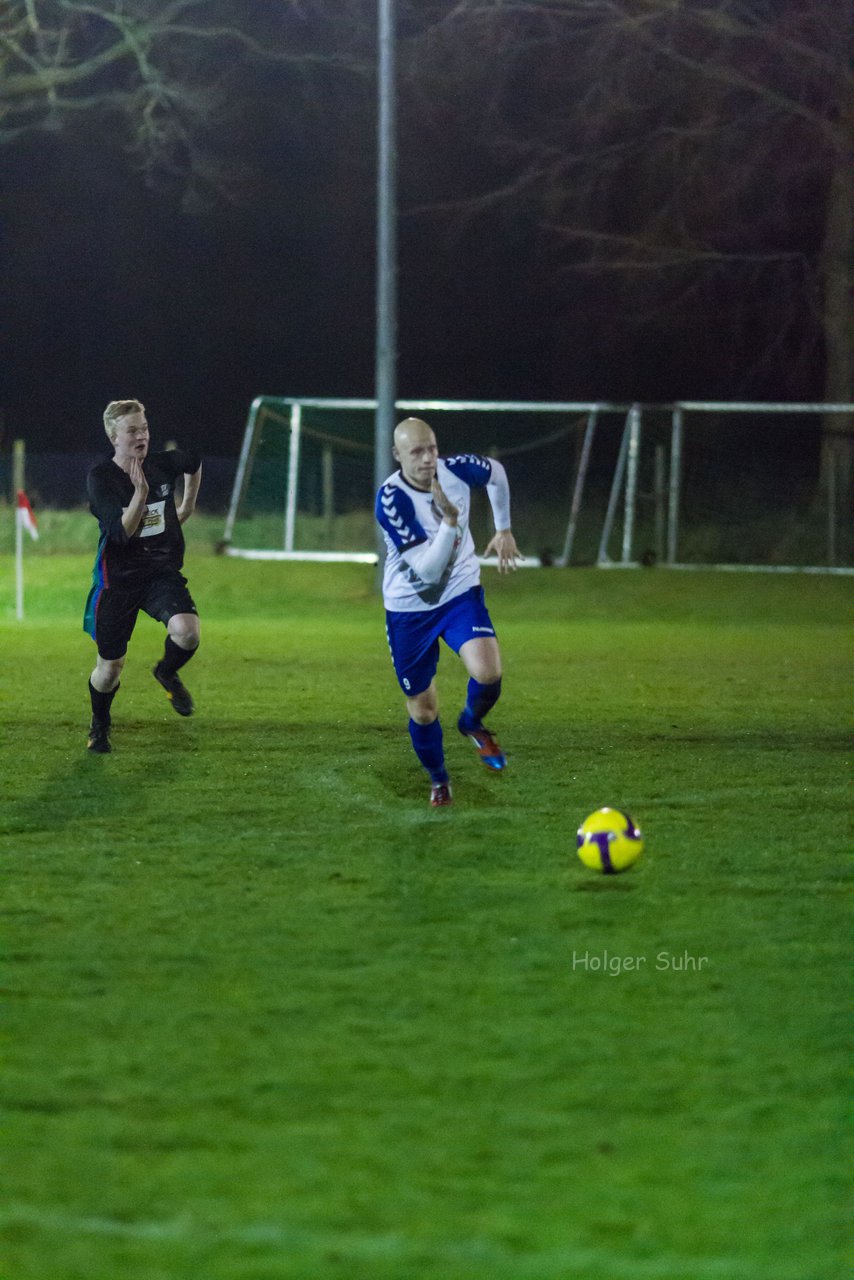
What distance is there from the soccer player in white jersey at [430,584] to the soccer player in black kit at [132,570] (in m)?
2.09

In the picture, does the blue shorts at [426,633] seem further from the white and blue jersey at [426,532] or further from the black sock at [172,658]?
the black sock at [172,658]

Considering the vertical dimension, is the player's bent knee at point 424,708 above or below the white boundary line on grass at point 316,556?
above

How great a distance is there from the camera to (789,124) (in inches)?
1081

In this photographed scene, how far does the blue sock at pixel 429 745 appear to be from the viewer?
826cm

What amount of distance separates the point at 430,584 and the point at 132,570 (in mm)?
2674

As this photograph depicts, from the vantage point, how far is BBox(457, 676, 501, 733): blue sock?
8500mm

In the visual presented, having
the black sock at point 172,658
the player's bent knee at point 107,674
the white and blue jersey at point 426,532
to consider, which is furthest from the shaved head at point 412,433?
the black sock at point 172,658

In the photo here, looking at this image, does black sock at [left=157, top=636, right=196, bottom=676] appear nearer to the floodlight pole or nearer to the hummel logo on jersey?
the hummel logo on jersey

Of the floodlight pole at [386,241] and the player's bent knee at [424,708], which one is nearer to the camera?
the player's bent knee at [424,708]

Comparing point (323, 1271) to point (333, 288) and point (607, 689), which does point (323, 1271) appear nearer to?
point (607, 689)

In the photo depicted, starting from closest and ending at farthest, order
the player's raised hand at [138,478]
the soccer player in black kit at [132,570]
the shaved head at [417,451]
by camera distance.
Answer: the shaved head at [417,451] → the player's raised hand at [138,478] → the soccer player in black kit at [132,570]

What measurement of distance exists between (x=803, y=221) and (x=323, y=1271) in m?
30.6

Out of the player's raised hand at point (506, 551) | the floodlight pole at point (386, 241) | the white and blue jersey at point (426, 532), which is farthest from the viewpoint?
the floodlight pole at point (386, 241)

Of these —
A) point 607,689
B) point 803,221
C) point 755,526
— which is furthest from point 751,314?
point 607,689
